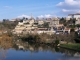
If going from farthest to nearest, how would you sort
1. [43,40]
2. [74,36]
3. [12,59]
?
[43,40] → [74,36] → [12,59]

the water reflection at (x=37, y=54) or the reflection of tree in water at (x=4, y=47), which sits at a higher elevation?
the reflection of tree in water at (x=4, y=47)

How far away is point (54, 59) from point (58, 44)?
742cm

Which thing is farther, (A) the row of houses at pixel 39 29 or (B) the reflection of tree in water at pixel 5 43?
(A) the row of houses at pixel 39 29

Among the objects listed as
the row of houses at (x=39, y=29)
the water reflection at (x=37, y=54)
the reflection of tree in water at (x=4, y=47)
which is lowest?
the water reflection at (x=37, y=54)

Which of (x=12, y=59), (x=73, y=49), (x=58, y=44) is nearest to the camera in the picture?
(x=12, y=59)

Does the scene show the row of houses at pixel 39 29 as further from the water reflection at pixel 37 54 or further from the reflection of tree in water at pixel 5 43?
the reflection of tree in water at pixel 5 43

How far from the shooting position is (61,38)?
21.6m

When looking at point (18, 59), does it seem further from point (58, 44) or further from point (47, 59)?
point (58, 44)

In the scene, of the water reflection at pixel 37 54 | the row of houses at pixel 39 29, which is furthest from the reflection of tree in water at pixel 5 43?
the row of houses at pixel 39 29

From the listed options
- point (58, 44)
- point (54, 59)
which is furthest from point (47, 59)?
point (58, 44)

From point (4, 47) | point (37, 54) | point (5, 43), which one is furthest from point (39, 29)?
point (4, 47)

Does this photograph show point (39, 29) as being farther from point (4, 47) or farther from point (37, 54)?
point (4, 47)

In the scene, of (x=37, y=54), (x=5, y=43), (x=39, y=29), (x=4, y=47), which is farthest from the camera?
(x=39, y=29)

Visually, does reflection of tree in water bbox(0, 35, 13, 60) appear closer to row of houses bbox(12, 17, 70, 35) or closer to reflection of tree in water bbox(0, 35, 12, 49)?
reflection of tree in water bbox(0, 35, 12, 49)
